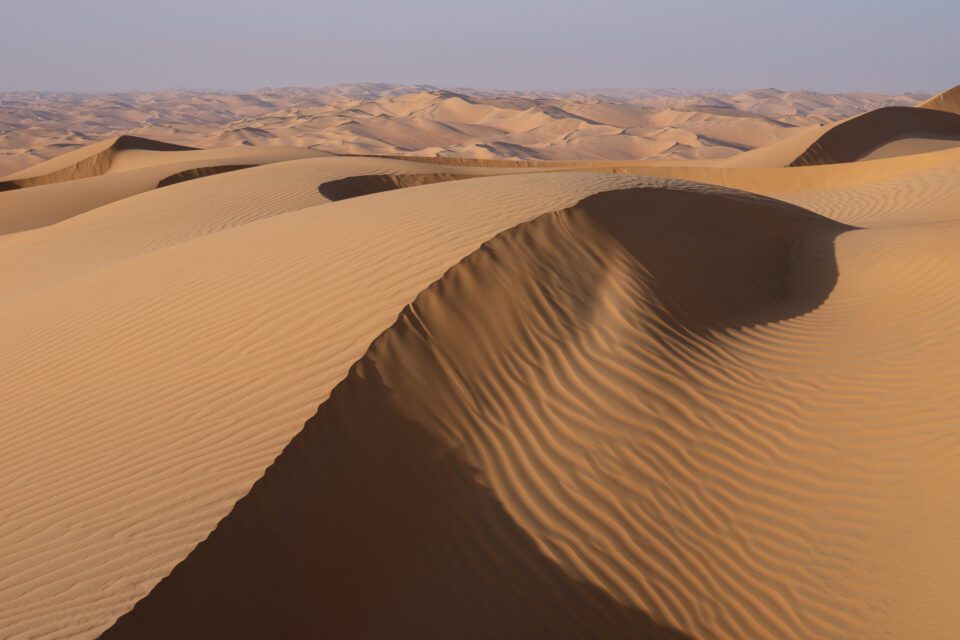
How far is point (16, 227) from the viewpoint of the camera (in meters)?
19.5

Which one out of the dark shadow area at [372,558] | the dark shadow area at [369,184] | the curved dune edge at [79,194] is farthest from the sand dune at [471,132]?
the dark shadow area at [372,558]

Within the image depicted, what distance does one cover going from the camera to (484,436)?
566 cm

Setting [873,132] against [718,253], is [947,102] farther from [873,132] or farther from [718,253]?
[718,253]

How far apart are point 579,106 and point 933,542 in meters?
69.0

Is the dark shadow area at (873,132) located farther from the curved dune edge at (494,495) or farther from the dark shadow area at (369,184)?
the curved dune edge at (494,495)

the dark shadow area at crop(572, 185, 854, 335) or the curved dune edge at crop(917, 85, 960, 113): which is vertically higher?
the curved dune edge at crop(917, 85, 960, 113)

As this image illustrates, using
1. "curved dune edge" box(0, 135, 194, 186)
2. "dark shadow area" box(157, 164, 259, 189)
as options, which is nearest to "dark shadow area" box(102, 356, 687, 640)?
"dark shadow area" box(157, 164, 259, 189)

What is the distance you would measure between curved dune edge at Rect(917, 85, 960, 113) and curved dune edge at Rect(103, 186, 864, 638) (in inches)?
1383

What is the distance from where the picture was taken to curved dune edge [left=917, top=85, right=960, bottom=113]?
36.3 m

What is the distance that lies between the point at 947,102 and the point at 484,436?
3850 cm

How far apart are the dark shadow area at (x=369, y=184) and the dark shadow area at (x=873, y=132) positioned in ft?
40.5

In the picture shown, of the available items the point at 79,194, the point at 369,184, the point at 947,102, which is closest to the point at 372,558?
the point at 369,184

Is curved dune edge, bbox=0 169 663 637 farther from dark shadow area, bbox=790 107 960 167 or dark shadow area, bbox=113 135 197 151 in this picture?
dark shadow area, bbox=113 135 197 151

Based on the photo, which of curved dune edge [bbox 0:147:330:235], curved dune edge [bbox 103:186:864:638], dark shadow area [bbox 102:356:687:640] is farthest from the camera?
curved dune edge [bbox 0:147:330:235]
